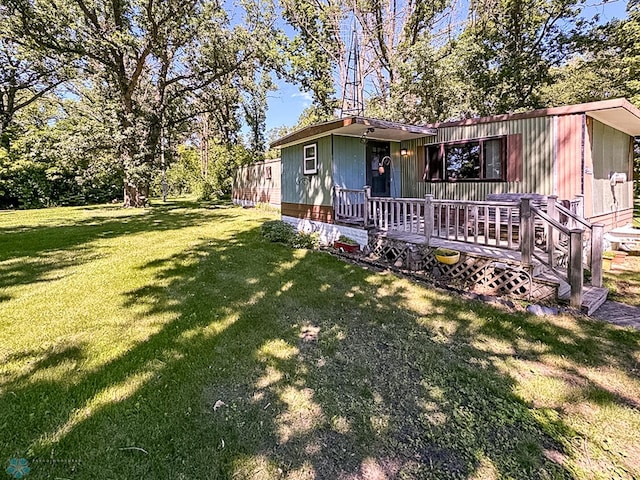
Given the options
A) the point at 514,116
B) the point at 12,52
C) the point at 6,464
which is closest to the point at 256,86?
the point at 12,52

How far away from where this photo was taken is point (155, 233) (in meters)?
9.81

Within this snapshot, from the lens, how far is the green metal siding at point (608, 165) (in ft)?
25.0

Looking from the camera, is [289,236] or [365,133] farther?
[289,236]

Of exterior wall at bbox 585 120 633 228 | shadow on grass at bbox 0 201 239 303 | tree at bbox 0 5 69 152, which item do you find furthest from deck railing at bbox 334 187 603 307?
tree at bbox 0 5 69 152

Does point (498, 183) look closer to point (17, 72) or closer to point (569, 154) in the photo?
point (569, 154)

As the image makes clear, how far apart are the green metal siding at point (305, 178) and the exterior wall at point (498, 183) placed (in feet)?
8.98

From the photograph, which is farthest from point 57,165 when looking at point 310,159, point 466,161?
Result: point 466,161

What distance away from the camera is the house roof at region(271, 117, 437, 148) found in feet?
22.8

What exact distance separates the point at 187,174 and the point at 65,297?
19766mm

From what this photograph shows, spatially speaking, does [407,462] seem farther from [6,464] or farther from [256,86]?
[256,86]

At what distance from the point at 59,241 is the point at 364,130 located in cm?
794

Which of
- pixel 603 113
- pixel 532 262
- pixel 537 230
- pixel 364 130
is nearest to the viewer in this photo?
pixel 532 262

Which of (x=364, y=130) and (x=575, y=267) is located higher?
(x=364, y=130)

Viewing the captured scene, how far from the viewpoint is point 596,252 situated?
4480 mm
